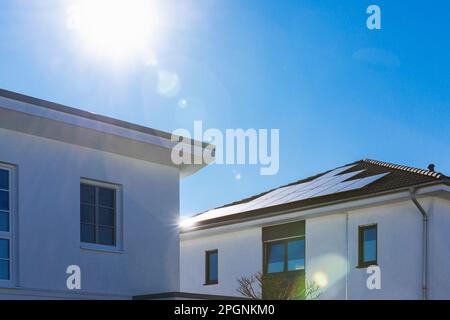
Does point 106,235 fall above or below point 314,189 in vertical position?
below

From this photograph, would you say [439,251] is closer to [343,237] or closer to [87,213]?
[343,237]

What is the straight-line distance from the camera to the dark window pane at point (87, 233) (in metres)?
13.1

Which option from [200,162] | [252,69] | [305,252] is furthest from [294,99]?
[305,252]

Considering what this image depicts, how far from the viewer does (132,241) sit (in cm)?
1376

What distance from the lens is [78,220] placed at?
12.9 m

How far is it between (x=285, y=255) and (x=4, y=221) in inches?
404

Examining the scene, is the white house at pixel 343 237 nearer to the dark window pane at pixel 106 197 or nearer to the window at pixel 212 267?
the window at pixel 212 267

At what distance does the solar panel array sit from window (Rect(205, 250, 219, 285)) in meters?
1.27

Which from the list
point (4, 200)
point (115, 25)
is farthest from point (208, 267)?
point (115, 25)

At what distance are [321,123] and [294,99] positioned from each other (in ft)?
3.73

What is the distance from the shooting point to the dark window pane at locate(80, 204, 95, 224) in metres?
13.1

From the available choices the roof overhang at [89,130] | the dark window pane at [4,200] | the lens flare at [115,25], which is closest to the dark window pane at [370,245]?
the roof overhang at [89,130]

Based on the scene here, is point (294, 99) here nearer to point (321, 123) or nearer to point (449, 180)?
point (321, 123)

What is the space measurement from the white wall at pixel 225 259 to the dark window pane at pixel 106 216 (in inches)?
326
